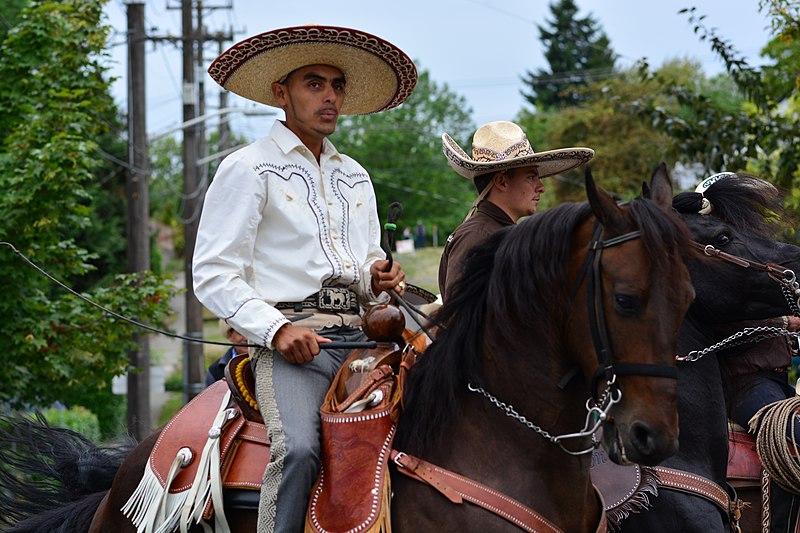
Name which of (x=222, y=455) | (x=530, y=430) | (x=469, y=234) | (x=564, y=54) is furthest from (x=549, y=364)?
(x=564, y=54)

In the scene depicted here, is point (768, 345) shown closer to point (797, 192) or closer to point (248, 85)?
point (248, 85)

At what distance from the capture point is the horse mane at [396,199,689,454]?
3.52m

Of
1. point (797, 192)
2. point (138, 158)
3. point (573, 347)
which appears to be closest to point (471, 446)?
point (573, 347)

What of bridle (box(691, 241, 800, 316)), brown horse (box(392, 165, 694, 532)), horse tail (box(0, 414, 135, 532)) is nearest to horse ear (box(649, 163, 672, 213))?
brown horse (box(392, 165, 694, 532))

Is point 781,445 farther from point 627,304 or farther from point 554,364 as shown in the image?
point 627,304

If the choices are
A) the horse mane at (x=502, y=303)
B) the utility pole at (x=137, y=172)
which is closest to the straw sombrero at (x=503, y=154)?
the horse mane at (x=502, y=303)

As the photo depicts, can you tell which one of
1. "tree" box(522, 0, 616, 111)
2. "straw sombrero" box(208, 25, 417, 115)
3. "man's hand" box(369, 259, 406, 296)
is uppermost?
"tree" box(522, 0, 616, 111)

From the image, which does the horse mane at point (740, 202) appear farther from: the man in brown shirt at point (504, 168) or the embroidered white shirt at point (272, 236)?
the embroidered white shirt at point (272, 236)

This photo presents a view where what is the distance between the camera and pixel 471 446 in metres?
3.71

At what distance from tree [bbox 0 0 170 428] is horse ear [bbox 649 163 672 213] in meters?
6.89

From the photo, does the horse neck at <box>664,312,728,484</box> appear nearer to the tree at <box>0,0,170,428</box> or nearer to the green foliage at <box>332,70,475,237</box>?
the tree at <box>0,0,170,428</box>

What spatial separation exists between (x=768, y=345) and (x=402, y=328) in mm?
2299

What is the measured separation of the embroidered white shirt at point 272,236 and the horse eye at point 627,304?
1354 mm

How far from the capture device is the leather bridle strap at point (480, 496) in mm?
3551
